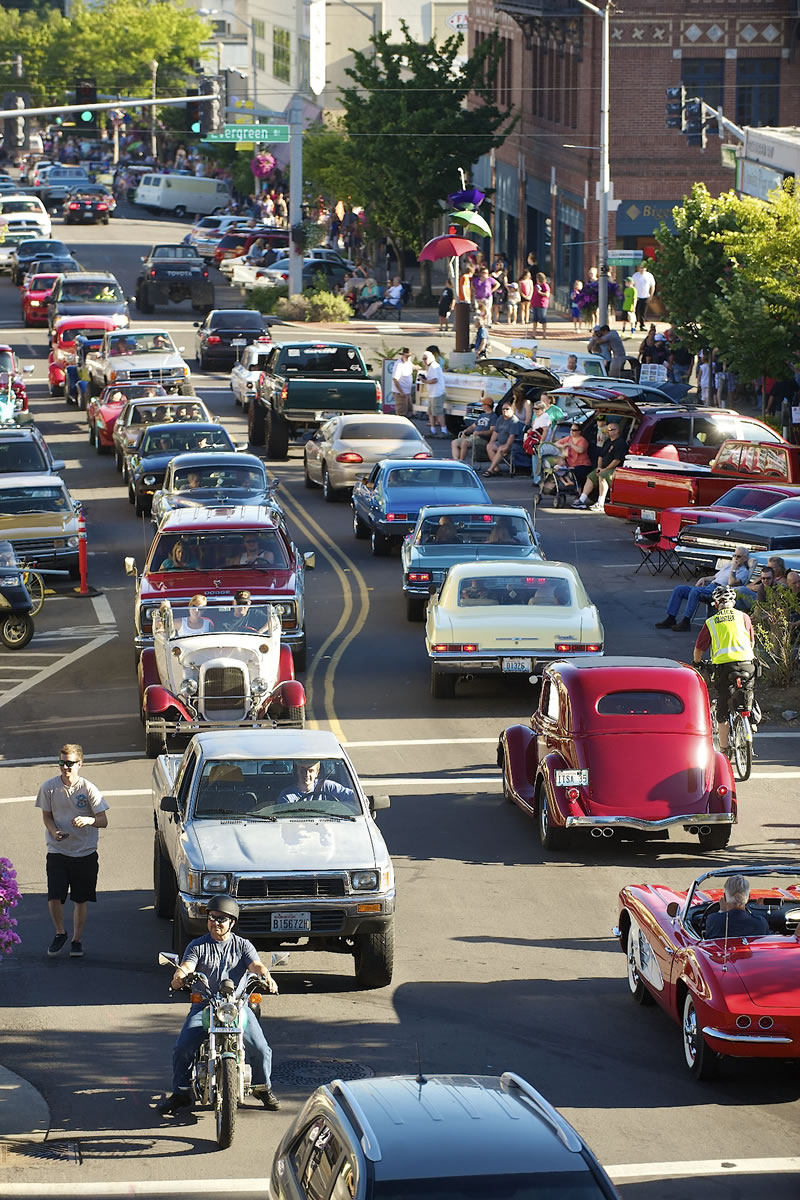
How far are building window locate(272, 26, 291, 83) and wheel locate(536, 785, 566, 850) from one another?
101333 millimetres

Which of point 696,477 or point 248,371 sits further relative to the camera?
point 248,371

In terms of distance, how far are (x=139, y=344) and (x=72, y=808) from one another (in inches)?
1214

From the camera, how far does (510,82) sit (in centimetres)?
7475

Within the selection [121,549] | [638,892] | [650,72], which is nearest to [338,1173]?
[638,892]

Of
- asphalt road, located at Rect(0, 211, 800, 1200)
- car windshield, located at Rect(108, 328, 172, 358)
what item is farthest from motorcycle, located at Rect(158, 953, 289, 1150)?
car windshield, located at Rect(108, 328, 172, 358)

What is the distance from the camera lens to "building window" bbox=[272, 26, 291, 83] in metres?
114

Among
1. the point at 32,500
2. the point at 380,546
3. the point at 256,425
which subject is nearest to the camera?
the point at 32,500

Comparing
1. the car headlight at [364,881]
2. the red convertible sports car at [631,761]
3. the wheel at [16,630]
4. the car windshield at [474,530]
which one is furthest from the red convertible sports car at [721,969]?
the wheel at [16,630]

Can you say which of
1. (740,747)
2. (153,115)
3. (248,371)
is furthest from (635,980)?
(153,115)

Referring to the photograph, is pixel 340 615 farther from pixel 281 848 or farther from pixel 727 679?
pixel 281 848

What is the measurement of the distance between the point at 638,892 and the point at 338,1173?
20.4 ft

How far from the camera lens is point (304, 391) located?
39344 millimetres

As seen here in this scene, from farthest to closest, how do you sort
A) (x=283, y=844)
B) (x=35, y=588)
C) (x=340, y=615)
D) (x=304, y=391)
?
(x=304, y=391) < (x=35, y=588) < (x=340, y=615) < (x=283, y=844)

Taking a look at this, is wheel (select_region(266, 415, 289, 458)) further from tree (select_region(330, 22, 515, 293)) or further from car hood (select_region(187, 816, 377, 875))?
car hood (select_region(187, 816, 377, 875))
